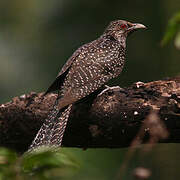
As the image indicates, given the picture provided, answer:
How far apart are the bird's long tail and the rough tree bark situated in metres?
0.14

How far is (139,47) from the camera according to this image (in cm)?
1060

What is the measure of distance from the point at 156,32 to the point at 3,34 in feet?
16.5

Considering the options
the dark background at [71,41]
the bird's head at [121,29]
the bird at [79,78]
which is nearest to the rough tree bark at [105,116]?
the bird at [79,78]

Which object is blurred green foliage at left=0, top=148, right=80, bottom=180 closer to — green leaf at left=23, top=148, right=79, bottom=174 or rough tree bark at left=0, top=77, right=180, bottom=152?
green leaf at left=23, top=148, right=79, bottom=174

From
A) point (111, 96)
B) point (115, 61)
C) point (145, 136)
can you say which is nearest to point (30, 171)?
point (145, 136)

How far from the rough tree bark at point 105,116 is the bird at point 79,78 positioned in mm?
132

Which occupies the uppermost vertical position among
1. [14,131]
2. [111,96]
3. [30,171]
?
[30,171]

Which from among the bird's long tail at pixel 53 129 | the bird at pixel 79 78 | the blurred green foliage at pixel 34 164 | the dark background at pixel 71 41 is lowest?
the dark background at pixel 71 41

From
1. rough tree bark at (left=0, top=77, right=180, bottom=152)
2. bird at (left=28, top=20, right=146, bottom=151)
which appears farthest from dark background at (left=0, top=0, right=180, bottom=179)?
rough tree bark at (left=0, top=77, right=180, bottom=152)

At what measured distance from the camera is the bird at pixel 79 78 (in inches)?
161

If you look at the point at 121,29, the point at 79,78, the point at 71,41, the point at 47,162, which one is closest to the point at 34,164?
the point at 47,162

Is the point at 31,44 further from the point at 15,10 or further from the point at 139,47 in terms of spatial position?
the point at 139,47

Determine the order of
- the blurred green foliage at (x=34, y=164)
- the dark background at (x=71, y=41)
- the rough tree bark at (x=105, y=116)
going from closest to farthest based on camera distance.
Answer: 1. the blurred green foliage at (x=34, y=164)
2. the rough tree bark at (x=105, y=116)
3. the dark background at (x=71, y=41)

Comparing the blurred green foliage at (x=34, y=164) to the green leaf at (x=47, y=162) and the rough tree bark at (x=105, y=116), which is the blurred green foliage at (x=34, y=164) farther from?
the rough tree bark at (x=105, y=116)
